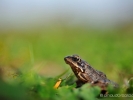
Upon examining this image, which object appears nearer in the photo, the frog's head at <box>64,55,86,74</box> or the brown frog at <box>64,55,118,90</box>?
the brown frog at <box>64,55,118,90</box>

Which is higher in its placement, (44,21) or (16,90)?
(44,21)

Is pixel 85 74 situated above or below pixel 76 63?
below

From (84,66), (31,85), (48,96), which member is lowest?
(48,96)

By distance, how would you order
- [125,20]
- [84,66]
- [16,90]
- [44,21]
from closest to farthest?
[16,90]
[84,66]
[44,21]
[125,20]

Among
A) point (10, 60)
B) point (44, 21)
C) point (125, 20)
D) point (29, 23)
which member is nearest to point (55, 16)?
point (44, 21)

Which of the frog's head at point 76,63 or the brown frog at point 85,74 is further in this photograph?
the frog's head at point 76,63

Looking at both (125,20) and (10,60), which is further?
(125,20)

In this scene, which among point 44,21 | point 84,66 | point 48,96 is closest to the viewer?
point 48,96

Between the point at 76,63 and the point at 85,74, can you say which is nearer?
the point at 85,74

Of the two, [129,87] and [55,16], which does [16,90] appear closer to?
[129,87]
